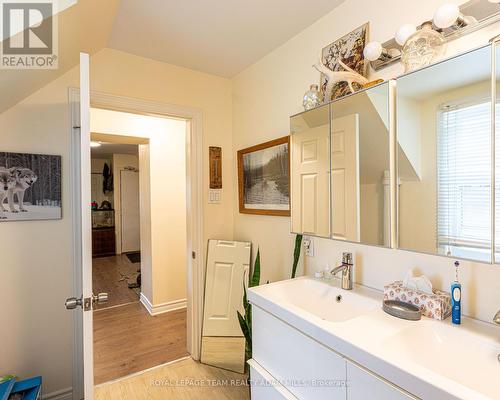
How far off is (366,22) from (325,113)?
1.59ft

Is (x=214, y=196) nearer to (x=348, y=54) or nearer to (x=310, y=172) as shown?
(x=310, y=172)

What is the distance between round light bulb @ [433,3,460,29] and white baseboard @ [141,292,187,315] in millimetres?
3470

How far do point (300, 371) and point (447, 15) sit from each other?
1436 mm

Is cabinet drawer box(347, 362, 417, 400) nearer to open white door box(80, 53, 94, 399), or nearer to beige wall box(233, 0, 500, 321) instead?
beige wall box(233, 0, 500, 321)

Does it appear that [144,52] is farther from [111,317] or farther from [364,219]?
[111,317]

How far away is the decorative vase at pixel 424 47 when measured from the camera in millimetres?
1038

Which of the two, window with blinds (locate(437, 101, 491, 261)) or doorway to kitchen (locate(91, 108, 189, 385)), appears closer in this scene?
window with blinds (locate(437, 101, 491, 261))

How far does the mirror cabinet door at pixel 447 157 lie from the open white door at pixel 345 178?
0.73ft

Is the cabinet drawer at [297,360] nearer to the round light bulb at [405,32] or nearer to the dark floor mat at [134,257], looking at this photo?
the round light bulb at [405,32]

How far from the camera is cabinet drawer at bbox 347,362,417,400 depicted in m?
0.75

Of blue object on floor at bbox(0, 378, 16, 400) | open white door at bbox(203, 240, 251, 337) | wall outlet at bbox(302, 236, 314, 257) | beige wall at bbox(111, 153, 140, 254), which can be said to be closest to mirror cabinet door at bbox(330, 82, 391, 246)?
wall outlet at bbox(302, 236, 314, 257)

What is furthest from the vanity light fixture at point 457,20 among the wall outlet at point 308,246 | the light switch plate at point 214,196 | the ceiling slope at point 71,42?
the light switch plate at point 214,196

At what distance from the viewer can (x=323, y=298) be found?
1448 millimetres

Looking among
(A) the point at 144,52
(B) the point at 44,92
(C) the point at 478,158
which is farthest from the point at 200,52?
(C) the point at 478,158
